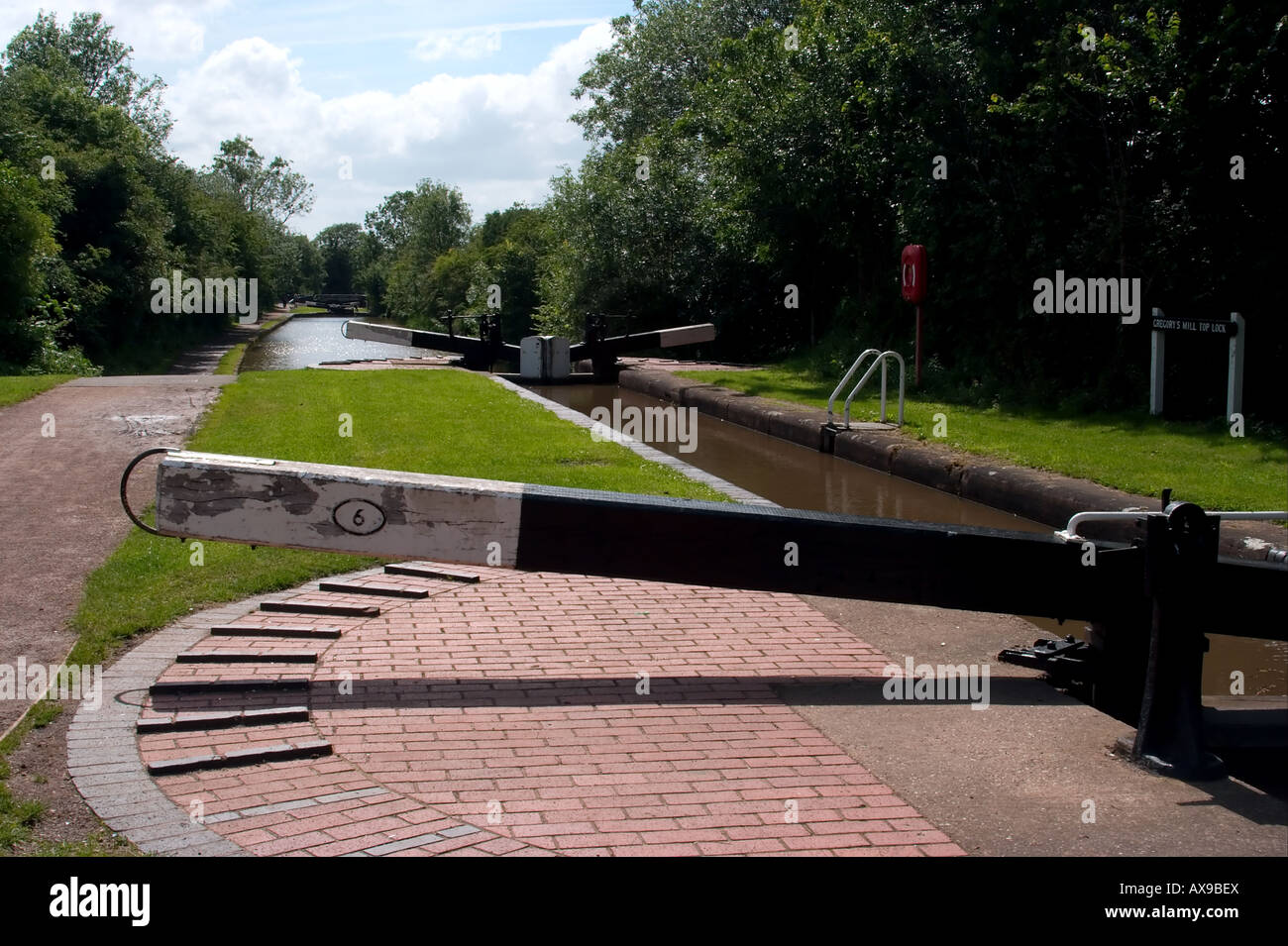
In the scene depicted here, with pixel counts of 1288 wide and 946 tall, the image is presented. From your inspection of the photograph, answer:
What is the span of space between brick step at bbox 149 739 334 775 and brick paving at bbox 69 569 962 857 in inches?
1.4

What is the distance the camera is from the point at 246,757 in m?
4.20

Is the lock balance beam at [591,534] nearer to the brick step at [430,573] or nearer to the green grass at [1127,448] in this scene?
the brick step at [430,573]

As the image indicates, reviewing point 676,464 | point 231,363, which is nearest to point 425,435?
point 676,464

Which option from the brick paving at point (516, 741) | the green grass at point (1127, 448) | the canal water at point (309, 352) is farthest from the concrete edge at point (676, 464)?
the canal water at point (309, 352)

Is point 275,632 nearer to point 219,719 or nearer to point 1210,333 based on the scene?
point 219,719

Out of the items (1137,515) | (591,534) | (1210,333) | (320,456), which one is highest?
(1210,333)

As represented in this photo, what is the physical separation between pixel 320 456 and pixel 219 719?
5941 millimetres

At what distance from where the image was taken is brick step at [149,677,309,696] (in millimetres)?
4852

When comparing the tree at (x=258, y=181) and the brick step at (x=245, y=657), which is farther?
the tree at (x=258, y=181)

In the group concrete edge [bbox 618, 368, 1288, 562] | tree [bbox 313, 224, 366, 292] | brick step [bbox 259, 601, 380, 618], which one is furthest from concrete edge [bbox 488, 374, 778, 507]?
tree [bbox 313, 224, 366, 292]

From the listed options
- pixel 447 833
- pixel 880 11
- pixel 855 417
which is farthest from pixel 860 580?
pixel 880 11

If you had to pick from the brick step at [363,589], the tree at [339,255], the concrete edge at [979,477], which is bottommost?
the brick step at [363,589]

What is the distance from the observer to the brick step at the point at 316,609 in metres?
6.07

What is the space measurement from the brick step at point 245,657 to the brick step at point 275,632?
30 cm
